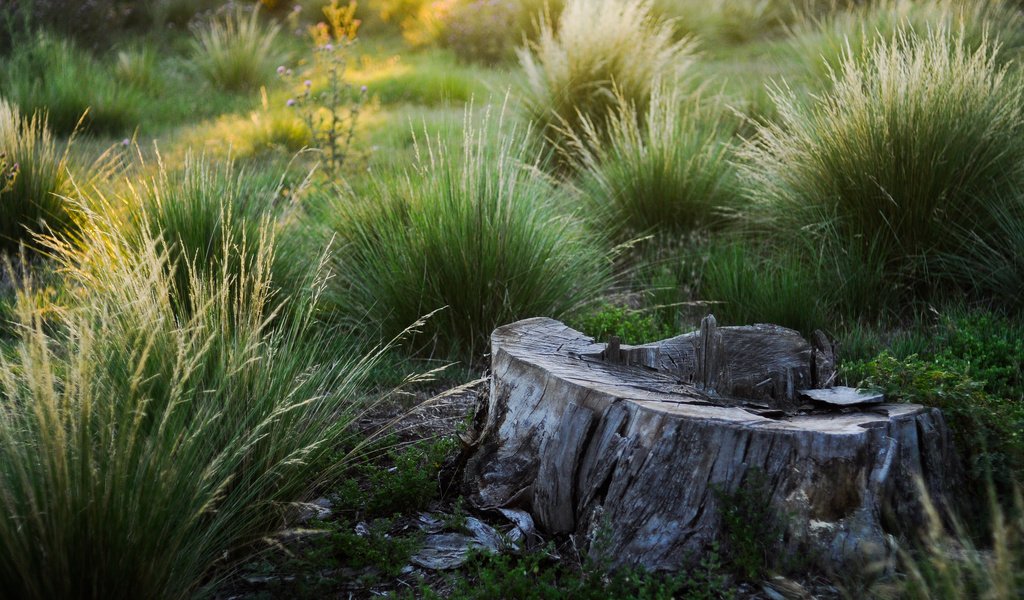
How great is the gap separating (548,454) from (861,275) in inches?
89.3

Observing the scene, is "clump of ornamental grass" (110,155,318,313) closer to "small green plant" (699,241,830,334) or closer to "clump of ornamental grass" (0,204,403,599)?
"clump of ornamental grass" (0,204,403,599)

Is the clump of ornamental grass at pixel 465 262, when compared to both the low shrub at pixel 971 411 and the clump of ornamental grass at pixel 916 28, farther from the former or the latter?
the clump of ornamental grass at pixel 916 28

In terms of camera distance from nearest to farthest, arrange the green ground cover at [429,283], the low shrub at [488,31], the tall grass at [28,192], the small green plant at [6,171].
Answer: the green ground cover at [429,283] < the small green plant at [6,171] < the tall grass at [28,192] < the low shrub at [488,31]

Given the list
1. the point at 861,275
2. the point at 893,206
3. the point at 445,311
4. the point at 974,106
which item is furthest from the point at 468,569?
the point at 974,106

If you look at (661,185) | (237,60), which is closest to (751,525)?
(661,185)

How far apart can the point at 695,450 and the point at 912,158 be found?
2526 mm

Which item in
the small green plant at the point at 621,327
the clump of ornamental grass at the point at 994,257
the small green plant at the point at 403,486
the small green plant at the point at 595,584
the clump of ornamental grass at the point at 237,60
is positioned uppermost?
the clump of ornamental grass at the point at 237,60

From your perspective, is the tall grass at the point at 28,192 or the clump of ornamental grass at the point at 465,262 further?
the tall grass at the point at 28,192

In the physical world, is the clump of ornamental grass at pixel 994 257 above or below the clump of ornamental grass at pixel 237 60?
below

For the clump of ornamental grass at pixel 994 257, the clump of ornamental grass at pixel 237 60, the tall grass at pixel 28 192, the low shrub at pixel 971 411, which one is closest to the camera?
the low shrub at pixel 971 411

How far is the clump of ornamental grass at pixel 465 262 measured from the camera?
3.62 meters

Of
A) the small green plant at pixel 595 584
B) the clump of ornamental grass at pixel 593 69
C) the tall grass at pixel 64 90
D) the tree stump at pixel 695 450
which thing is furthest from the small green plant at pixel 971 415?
the tall grass at pixel 64 90

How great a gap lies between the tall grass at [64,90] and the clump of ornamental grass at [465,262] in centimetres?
468

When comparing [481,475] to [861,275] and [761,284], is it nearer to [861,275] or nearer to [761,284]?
[761,284]
